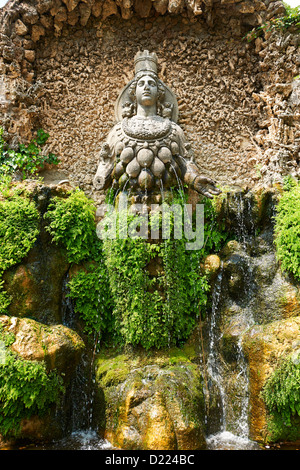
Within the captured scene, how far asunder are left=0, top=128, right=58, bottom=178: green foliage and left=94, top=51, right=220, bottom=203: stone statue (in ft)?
4.81

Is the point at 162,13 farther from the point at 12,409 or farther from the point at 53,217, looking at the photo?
the point at 12,409

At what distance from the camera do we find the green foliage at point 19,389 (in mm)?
3684

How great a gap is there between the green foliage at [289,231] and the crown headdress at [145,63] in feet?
9.96

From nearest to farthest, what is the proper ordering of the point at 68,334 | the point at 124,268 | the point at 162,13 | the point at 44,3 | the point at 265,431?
1. the point at 265,431
2. the point at 68,334
3. the point at 124,268
4. the point at 44,3
5. the point at 162,13

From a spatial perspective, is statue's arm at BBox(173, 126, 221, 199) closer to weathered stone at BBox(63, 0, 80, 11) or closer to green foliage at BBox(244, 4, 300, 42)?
green foliage at BBox(244, 4, 300, 42)

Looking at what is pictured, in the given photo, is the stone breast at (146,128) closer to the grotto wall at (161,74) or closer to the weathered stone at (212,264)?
the grotto wall at (161,74)

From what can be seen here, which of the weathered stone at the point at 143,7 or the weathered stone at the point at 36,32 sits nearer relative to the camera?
the weathered stone at the point at 36,32

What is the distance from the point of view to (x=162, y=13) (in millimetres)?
7383

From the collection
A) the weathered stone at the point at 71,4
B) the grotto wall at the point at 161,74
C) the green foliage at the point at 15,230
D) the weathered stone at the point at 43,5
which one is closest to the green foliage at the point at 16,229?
the green foliage at the point at 15,230

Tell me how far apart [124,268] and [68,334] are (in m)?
1.12

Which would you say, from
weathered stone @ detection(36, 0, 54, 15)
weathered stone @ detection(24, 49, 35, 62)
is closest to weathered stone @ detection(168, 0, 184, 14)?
weathered stone @ detection(36, 0, 54, 15)
